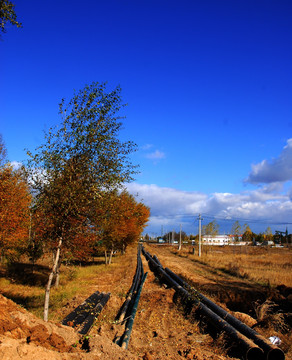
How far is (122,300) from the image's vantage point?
13219 millimetres

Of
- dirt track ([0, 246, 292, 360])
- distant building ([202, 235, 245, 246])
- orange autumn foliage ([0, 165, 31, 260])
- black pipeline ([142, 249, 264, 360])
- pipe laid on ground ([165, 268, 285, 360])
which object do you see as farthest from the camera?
distant building ([202, 235, 245, 246])

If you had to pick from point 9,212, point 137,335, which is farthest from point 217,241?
point 137,335

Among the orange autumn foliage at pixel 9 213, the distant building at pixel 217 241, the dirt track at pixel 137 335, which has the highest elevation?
the orange autumn foliage at pixel 9 213

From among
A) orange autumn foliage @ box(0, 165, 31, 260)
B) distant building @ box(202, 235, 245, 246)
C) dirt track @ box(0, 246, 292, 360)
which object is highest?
orange autumn foliage @ box(0, 165, 31, 260)

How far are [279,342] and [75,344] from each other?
6.12 meters

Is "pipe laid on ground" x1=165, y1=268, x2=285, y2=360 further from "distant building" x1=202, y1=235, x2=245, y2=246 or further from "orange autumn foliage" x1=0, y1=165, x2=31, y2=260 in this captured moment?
"distant building" x1=202, y1=235, x2=245, y2=246

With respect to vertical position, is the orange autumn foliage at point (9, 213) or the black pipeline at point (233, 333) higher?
the orange autumn foliage at point (9, 213)

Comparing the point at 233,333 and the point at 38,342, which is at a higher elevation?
the point at 38,342

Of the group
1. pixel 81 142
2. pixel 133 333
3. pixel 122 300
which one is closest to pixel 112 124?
pixel 81 142

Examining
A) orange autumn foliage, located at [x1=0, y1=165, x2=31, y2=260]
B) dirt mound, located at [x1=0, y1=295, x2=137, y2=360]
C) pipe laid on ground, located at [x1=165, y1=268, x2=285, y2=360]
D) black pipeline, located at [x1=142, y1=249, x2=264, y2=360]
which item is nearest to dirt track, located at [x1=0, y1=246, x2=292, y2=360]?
dirt mound, located at [x1=0, y1=295, x2=137, y2=360]

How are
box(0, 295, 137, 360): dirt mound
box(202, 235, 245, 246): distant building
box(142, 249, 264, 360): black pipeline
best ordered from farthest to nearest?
box(202, 235, 245, 246): distant building
box(142, 249, 264, 360): black pipeline
box(0, 295, 137, 360): dirt mound

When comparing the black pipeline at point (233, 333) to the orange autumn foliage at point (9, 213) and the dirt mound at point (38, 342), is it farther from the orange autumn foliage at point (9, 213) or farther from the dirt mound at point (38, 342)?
the orange autumn foliage at point (9, 213)

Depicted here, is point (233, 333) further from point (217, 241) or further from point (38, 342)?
point (217, 241)

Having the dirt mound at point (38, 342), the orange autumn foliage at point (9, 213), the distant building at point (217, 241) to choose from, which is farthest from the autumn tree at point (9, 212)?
the distant building at point (217, 241)
